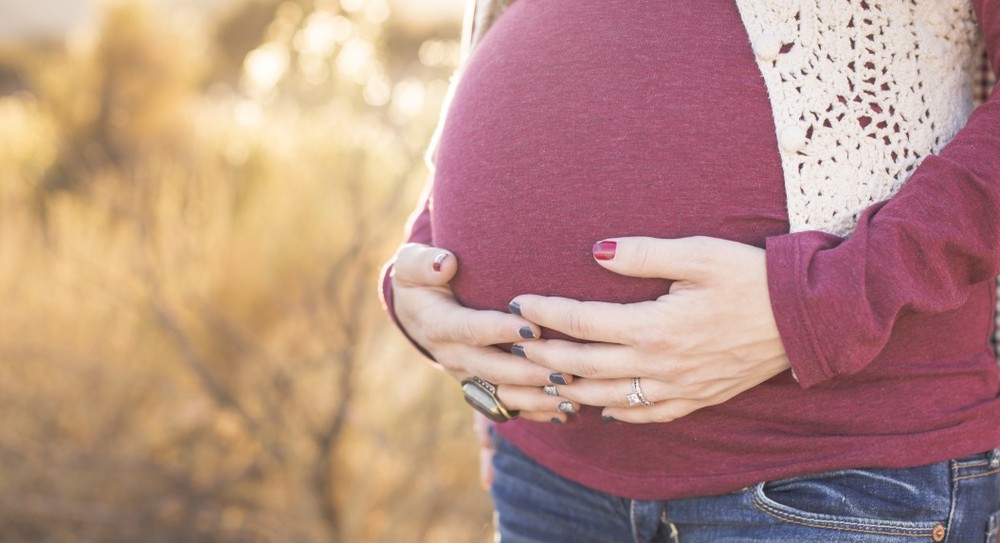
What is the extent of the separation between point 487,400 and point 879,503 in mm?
467

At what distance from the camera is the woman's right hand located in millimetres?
1037

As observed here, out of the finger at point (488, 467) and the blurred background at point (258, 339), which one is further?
the blurred background at point (258, 339)

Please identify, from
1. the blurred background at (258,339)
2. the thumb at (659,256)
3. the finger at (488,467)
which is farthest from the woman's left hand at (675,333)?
the blurred background at (258,339)

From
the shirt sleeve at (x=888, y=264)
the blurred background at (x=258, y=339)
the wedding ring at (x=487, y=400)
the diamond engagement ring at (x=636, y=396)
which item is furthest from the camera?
the blurred background at (x=258, y=339)

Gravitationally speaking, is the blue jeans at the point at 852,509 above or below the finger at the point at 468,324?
A: below

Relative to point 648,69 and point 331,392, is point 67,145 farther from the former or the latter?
point 648,69

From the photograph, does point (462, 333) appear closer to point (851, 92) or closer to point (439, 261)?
point (439, 261)

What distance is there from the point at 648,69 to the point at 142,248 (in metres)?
2.21

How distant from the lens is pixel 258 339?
3.49 m

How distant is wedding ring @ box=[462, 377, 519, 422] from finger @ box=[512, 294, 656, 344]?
4.9 inches

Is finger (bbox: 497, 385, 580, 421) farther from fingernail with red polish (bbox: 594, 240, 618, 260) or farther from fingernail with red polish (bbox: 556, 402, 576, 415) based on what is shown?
fingernail with red polish (bbox: 594, 240, 618, 260)

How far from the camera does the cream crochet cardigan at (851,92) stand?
96 cm

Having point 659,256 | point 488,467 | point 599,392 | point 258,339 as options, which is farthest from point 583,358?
point 258,339

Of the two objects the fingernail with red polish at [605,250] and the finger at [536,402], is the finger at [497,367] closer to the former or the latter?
the finger at [536,402]
